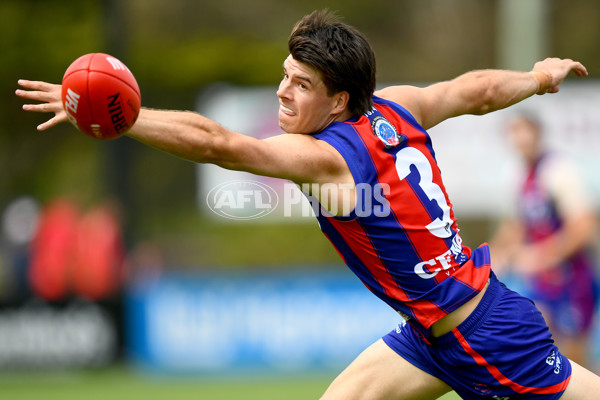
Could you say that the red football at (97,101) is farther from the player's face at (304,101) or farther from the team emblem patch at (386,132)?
the team emblem patch at (386,132)

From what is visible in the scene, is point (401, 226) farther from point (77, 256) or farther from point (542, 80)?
point (77, 256)

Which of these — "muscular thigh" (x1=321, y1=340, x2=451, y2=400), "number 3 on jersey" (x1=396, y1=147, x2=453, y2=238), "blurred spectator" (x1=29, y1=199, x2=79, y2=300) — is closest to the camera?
"number 3 on jersey" (x1=396, y1=147, x2=453, y2=238)

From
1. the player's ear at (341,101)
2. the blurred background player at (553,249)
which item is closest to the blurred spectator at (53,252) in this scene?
the blurred background player at (553,249)

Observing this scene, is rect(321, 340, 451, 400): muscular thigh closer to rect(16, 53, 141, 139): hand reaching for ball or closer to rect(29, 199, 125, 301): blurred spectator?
rect(16, 53, 141, 139): hand reaching for ball

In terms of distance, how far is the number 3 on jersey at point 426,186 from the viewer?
14.3 feet

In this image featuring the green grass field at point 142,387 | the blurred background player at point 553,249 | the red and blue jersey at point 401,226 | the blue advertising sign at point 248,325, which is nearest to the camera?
the red and blue jersey at point 401,226

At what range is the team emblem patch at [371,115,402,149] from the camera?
4.30m

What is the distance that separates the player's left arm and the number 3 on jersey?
16.2 inches

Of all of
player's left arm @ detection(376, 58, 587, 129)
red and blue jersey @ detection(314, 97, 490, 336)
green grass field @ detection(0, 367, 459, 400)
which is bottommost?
green grass field @ detection(0, 367, 459, 400)

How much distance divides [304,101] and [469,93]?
1.06 metres

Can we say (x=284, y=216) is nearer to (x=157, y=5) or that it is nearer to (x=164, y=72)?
(x=164, y=72)

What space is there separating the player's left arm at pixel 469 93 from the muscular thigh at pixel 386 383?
3.96 feet

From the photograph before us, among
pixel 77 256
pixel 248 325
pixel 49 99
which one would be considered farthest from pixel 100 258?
pixel 49 99

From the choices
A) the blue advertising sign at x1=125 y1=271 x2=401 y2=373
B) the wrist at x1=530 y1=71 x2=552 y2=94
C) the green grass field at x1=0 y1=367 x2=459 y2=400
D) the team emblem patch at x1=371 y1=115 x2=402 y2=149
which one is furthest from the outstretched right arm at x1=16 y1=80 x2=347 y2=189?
the blue advertising sign at x1=125 y1=271 x2=401 y2=373
